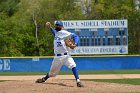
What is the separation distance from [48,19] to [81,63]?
1859 centimetres

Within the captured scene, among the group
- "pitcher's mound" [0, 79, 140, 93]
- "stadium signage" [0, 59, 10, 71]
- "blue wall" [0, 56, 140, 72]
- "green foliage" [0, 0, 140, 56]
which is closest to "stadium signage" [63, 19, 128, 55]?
"blue wall" [0, 56, 140, 72]

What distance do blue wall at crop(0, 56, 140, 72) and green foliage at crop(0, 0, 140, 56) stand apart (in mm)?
8689

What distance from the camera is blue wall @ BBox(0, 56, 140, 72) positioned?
29500 millimetres

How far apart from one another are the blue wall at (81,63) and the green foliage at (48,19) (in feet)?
28.5

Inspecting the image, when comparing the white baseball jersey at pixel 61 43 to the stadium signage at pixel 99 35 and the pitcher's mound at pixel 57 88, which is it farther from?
the stadium signage at pixel 99 35

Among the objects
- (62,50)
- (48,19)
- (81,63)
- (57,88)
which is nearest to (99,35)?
(81,63)

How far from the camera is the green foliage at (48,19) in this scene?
136 ft

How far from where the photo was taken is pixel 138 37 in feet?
130

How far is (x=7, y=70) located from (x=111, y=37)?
762 cm

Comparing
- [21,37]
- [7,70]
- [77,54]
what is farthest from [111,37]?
[21,37]

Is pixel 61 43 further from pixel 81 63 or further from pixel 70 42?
pixel 81 63

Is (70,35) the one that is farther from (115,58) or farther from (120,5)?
(120,5)

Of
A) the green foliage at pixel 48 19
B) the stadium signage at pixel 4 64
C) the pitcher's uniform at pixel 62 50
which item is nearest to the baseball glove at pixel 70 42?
the pitcher's uniform at pixel 62 50

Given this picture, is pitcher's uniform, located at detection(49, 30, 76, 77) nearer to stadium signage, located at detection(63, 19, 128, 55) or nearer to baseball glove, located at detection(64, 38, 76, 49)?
baseball glove, located at detection(64, 38, 76, 49)
